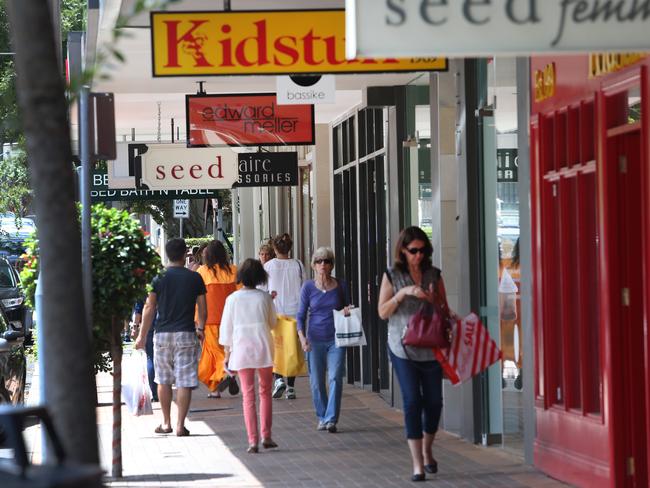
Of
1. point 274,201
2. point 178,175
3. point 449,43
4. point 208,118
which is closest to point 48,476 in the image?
point 449,43

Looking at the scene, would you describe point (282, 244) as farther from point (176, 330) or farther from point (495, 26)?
point (495, 26)

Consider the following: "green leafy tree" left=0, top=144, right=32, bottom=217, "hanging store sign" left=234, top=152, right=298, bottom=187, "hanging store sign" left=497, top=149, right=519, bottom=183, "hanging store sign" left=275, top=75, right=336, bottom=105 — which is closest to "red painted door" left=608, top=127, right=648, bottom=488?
"hanging store sign" left=497, top=149, right=519, bottom=183

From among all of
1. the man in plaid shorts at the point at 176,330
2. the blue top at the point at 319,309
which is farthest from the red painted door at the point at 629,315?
the man in plaid shorts at the point at 176,330

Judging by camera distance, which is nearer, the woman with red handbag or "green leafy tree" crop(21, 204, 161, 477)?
the woman with red handbag

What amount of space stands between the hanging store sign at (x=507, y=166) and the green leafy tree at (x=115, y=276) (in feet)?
9.55

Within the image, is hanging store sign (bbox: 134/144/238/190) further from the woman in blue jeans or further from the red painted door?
the red painted door

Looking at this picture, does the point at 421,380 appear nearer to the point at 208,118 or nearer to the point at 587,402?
the point at 587,402

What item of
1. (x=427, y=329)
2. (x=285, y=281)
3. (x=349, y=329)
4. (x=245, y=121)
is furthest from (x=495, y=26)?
(x=285, y=281)

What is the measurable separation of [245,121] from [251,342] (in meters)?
4.59

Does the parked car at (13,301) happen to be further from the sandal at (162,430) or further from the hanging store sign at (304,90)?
Result: the hanging store sign at (304,90)

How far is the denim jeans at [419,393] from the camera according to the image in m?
10.2

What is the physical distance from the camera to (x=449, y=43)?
626 cm

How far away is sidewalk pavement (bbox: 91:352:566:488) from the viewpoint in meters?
10.4

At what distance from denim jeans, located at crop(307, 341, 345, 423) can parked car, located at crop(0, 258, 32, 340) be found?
1482 centimetres
